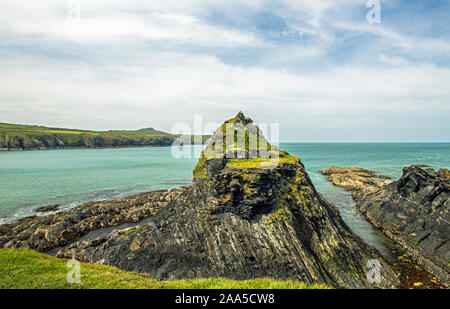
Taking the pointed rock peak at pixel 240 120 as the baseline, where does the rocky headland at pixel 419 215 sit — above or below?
below

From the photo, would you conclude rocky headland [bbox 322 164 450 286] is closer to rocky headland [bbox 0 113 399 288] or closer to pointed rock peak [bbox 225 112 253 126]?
rocky headland [bbox 0 113 399 288]

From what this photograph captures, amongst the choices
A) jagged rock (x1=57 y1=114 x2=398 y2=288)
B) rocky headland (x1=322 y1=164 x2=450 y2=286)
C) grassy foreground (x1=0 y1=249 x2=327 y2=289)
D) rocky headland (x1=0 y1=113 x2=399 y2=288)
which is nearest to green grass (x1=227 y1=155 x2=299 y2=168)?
rocky headland (x1=0 y1=113 x2=399 y2=288)

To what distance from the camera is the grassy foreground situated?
34.0 feet

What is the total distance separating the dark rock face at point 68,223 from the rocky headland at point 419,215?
3722 centimetres

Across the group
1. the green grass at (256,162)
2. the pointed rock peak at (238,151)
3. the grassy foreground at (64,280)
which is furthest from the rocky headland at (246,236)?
the grassy foreground at (64,280)

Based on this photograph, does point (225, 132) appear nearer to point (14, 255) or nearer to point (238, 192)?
point (238, 192)

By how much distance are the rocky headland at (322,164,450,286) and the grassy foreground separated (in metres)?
21.8

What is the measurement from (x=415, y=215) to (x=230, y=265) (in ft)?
88.5

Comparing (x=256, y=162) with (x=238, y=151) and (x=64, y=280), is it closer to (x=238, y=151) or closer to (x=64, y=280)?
(x=238, y=151)

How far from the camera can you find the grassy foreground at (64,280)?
34.0 ft

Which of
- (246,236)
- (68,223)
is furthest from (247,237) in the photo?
(68,223)

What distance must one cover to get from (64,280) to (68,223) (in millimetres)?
29179

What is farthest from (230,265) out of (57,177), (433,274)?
(57,177)

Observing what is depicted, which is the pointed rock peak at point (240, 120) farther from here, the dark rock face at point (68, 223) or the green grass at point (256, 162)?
the dark rock face at point (68, 223)
